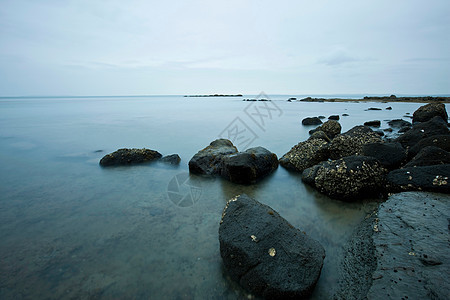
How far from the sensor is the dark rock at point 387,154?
19.6ft

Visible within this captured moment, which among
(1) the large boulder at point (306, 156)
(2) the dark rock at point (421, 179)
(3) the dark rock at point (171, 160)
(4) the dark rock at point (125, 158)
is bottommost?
(3) the dark rock at point (171, 160)

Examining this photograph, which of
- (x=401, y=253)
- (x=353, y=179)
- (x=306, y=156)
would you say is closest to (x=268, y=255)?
(x=401, y=253)

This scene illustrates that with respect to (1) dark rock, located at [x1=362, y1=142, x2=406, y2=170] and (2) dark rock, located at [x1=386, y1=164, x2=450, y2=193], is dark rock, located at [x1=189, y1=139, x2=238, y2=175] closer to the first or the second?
(1) dark rock, located at [x1=362, y1=142, x2=406, y2=170]

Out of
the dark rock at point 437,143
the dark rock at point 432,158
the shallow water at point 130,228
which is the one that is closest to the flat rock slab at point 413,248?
the shallow water at point 130,228

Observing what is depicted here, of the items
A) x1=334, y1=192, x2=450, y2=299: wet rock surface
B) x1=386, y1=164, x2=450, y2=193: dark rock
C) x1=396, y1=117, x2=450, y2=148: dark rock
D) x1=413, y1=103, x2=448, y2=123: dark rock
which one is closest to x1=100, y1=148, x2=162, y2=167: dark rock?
x1=334, y1=192, x2=450, y2=299: wet rock surface

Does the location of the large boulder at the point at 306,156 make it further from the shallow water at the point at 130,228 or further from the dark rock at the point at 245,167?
the dark rock at the point at 245,167

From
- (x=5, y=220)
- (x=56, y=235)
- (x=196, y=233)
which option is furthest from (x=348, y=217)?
(x=5, y=220)

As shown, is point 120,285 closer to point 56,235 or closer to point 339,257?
point 56,235

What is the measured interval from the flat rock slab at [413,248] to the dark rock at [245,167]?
10.2ft

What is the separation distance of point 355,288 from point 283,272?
3.05 ft

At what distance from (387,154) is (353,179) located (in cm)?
201

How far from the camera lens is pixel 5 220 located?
4410 millimetres

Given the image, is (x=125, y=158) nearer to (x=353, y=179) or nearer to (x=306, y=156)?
(x=306, y=156)

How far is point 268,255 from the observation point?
2.86 metres
